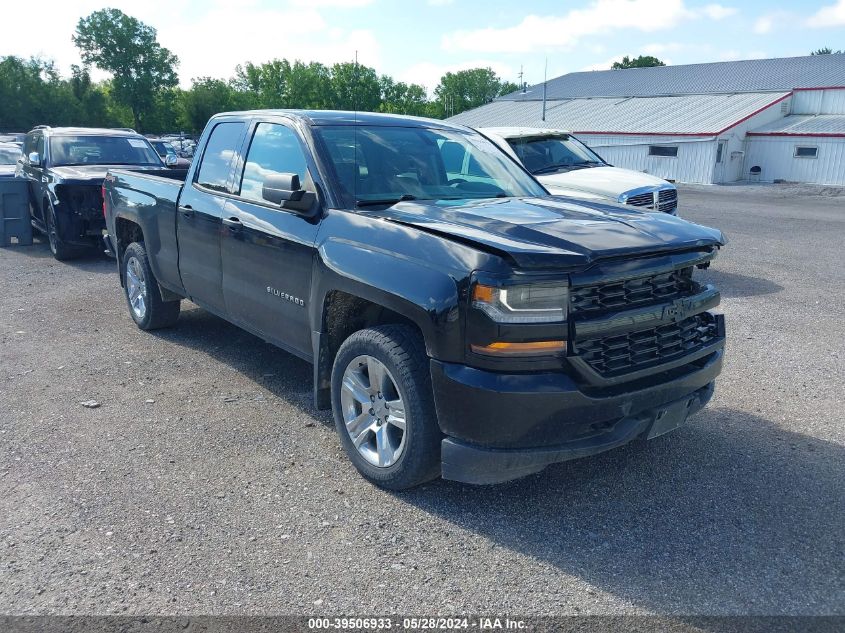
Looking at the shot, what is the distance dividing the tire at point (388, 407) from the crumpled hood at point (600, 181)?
5.67 metres

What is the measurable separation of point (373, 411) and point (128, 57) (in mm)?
96759

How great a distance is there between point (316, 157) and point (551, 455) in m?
2.29

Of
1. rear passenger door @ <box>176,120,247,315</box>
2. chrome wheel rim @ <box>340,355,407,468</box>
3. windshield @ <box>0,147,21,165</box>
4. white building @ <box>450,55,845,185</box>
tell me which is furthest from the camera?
white building @ <box>450,55,845,185</box>

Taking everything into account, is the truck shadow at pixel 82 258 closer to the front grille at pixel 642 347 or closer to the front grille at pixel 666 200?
the front grille at pixel 666 200

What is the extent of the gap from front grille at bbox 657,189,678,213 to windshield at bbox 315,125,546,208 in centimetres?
466

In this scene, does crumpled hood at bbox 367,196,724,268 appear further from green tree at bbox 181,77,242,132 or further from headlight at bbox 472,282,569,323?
green tree at bbox 181,77,242,132

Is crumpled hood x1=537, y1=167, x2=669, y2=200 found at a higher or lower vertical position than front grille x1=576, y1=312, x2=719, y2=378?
higher

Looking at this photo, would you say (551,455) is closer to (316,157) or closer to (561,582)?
(561,582)

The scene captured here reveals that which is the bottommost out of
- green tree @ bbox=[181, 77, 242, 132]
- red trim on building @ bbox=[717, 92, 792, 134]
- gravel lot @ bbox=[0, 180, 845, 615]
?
gravel lot @ bbox=[0, 180, 845, 615]

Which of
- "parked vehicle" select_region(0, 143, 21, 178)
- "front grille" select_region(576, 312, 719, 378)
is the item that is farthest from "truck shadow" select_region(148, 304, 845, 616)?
"parked vehicle" select_region(0, 143, 21, 178)

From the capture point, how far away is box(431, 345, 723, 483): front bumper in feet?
10.5

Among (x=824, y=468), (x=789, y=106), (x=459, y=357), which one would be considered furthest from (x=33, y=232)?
(x=789, y=106)

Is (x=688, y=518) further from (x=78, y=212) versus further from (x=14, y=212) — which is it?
(x=14, y=212)

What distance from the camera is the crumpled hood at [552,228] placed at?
325 cm
